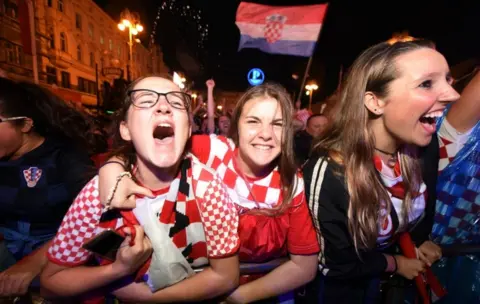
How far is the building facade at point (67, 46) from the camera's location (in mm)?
16969

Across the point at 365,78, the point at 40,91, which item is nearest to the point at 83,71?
the point at 40,91

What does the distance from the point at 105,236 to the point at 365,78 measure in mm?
1606

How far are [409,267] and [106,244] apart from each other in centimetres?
164

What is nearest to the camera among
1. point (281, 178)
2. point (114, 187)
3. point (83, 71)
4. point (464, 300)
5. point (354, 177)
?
point (114, 187)

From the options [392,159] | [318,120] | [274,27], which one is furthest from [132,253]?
[274,27]

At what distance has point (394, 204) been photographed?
1.63 metres

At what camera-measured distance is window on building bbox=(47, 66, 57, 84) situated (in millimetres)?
20433

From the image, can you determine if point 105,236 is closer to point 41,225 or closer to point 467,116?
point 41,225

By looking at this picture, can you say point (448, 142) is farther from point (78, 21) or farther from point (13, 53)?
point (78, 21)

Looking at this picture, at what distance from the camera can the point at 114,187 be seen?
1325 mm

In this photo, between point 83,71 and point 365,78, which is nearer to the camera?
point 365,78

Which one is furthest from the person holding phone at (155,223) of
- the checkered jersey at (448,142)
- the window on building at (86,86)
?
the window on building at (86,86)

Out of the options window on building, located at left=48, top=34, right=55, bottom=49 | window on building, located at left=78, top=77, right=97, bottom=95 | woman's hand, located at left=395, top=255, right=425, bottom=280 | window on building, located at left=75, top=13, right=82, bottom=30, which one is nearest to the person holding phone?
woman's hand, located at left=395, top=255, right=425, bottom=280

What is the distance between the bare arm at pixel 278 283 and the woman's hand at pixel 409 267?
539 mm
